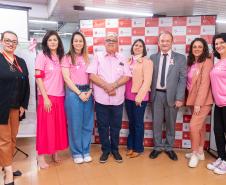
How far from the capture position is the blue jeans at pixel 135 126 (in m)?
3.24

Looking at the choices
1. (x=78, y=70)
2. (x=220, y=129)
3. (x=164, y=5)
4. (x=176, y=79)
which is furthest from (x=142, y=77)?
(x=164, y=5)

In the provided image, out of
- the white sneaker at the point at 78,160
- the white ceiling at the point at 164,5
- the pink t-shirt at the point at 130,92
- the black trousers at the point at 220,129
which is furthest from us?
the white ceiling at the point at 164,5

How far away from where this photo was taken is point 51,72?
9.28 ft

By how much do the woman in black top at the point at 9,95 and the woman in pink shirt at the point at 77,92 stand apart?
0.52m

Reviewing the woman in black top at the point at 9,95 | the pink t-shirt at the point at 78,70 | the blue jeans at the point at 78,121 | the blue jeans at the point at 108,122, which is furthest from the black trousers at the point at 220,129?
the woman in black top at the point at 9,95

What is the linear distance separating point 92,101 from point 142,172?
3.48ft

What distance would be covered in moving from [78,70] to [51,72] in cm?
32

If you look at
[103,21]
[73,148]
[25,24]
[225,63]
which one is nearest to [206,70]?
[225,63]

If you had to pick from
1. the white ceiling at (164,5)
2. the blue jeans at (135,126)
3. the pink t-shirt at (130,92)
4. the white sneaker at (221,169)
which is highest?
the white ceiling at (164,5)

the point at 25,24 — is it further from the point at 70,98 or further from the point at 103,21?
the point at 70,98

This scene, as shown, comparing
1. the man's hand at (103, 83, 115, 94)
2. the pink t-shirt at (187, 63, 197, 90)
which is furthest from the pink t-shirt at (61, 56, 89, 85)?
the pink t-shirt at (187, 63, 197, 90)

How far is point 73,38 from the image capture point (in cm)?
293

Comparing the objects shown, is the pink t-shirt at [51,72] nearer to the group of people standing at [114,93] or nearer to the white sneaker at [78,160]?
the group of people standing at [114,93]

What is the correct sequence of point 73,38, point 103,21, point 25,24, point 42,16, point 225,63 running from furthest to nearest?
point 42,16 → point 25,24 → point 103,21 → point 73,38 → point 225,63
